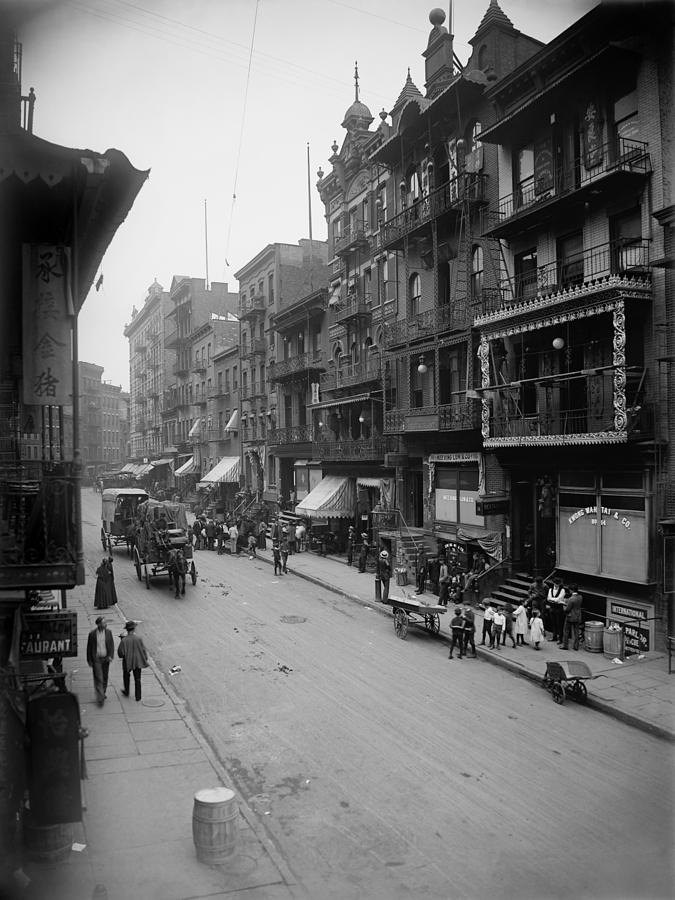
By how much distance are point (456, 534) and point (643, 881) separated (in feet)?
60.1

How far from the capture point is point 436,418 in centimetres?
2544

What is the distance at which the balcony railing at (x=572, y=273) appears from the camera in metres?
17.2

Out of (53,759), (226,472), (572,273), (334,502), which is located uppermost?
(572,273)

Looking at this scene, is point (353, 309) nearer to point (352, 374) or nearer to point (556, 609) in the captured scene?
point (352, 374)

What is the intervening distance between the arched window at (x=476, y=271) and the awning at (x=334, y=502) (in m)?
13.7

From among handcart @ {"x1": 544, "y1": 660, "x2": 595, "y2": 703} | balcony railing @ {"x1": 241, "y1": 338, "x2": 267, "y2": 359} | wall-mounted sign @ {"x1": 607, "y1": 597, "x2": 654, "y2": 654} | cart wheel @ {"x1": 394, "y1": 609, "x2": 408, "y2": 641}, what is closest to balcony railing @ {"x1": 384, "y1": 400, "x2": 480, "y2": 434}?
cart wheel @ {"x1": 394, "y1": 609, "x2": 408, "y2": 641}


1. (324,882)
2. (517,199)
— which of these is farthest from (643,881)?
(517,199)

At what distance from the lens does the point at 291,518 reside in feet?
134

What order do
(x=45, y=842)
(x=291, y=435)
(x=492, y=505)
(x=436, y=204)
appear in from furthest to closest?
(x=291, y=435) < (x=436, y=204) < (x=492, y=505) < (x=45, y=842)

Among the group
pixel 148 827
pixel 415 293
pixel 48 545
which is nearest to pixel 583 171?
pixel 415 293

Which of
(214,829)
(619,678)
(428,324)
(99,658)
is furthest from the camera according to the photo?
(428,324)

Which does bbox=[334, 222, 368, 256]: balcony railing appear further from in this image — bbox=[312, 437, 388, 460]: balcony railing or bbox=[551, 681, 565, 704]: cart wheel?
bbox=[551, 681, 565, 704]: cart wheel

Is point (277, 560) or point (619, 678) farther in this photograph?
point (277, 560)

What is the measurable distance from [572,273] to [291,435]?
25250 mm
